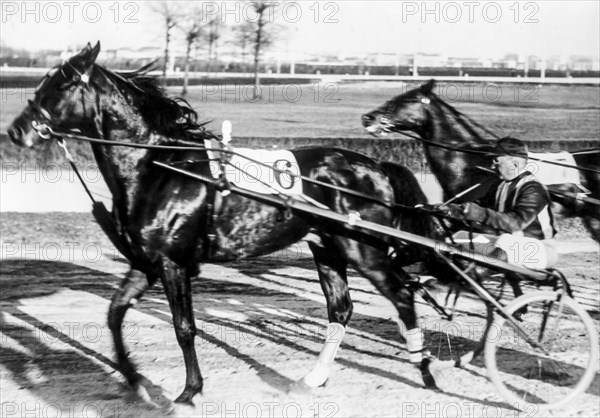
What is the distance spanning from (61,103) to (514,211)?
2.81 meters

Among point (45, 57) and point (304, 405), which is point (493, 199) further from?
point (45, 57)

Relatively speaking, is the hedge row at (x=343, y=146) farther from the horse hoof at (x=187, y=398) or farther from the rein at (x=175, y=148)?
the horse hoof at (x=187, y=398)

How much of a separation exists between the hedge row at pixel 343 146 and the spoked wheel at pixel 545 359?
22.1 ft

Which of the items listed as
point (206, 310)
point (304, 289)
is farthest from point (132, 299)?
point (304, 289)

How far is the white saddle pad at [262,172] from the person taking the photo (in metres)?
4.86

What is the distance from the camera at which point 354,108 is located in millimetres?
12727

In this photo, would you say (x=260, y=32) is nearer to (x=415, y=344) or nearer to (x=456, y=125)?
(x=456, y=125)

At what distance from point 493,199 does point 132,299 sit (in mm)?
2594

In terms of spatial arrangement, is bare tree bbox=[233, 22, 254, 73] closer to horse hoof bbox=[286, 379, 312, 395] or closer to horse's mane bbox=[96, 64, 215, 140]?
horse's mane bbox=[96, 64, 215, 140]

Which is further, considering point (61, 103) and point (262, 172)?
point (262, 172)

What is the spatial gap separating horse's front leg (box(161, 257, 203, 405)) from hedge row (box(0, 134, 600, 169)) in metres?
7.83

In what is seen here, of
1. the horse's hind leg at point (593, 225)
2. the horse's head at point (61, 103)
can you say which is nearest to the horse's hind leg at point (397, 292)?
the horse's head at point (61, 103)

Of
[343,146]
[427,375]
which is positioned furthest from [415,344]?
[343,146]

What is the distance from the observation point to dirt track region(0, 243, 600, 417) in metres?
4.59
